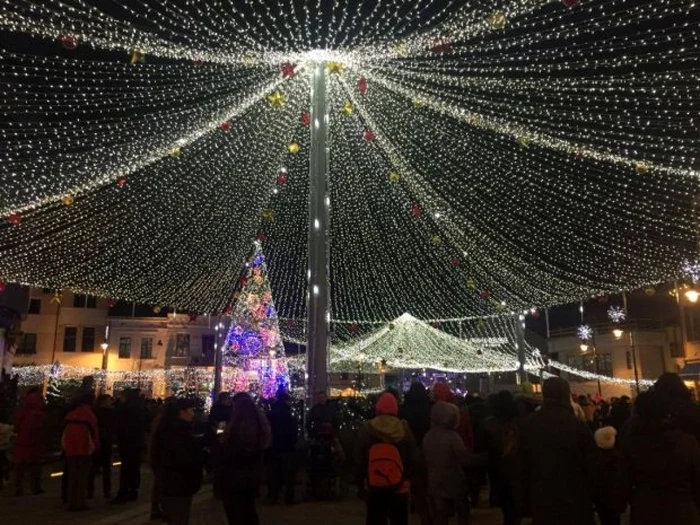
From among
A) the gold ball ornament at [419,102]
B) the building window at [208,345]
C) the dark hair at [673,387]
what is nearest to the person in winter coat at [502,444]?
the dark hair at [673,387]

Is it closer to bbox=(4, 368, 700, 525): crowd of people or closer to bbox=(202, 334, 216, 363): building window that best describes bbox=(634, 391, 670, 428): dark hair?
bbox=(4, 368, 700, 525): crowd of people

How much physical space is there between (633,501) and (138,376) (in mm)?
40600

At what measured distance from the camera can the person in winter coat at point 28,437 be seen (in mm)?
9742

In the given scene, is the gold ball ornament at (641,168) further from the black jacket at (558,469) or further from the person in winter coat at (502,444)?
the black jacket at (558,469)

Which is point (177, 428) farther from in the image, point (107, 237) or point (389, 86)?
point (107, 237)

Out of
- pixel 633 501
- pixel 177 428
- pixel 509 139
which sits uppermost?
pixel 509 139

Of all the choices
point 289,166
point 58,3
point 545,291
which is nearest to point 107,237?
point 289,166

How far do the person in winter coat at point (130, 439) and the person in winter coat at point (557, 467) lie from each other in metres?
6.55

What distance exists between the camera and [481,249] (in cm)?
1741

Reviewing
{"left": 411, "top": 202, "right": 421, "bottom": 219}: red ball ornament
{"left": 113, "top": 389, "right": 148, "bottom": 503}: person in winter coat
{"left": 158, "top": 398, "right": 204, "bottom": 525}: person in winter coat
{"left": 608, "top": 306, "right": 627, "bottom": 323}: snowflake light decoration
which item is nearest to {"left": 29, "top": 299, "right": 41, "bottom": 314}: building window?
{"left": 411, "top": 202, "right": 421, "bottom": 219}: red ball ornament

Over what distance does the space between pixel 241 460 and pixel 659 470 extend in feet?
10.8

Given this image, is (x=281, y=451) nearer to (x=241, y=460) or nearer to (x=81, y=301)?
(x=241, y=460)

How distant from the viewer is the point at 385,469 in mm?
4617

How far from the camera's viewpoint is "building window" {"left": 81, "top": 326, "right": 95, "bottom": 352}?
147ft
